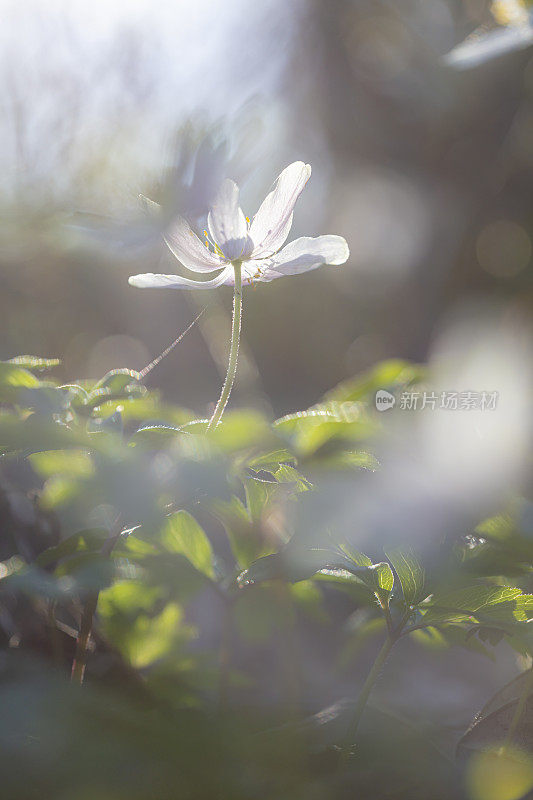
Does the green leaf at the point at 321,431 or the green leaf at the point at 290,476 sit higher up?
the green leaf at the point at 321,431

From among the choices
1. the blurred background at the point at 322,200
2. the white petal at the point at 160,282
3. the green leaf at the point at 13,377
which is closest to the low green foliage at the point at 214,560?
the green leaf at the point at 13,377

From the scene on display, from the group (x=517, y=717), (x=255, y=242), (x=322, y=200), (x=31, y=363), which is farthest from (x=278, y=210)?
(x=322, y=200)

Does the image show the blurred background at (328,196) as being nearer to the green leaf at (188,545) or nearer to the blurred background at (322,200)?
the blurred background at (322,200)

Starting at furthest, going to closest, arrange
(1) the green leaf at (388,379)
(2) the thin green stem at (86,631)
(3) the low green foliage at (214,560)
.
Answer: (1) the green leaf at (388,379) → (2) the thin green stem at (86,631) → (3) the low green foliage at (214,560)

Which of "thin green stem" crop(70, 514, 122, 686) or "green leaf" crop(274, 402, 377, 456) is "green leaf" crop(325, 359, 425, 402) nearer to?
"green leaf" crop(274, 402, 377, 456)

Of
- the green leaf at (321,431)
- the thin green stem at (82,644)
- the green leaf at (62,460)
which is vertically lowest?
the thin green stem at (82,644)

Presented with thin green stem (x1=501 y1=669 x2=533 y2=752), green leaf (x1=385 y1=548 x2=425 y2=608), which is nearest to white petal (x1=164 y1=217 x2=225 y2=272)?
green leaf (x1=385 y1=548 x2=425 y2=608)

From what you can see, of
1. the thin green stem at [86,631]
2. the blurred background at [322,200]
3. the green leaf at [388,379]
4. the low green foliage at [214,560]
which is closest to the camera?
the low green foliage at [214,560]

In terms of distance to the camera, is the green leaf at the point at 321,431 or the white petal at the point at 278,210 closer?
the green leaf at the point at 321,431

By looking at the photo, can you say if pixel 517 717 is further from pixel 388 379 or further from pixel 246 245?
pixel 246 245
